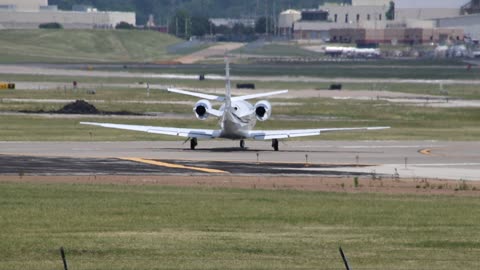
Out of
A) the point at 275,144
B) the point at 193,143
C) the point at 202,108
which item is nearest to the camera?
the point at 202,108

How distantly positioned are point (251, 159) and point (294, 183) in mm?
10932

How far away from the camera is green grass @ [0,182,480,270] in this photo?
2811 cm

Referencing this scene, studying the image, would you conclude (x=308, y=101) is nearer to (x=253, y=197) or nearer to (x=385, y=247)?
(x=253, y=197)

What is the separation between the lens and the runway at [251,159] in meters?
51.2

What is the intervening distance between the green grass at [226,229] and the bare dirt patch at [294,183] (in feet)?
5.65

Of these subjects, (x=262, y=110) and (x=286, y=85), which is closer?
(x=262, y=110)

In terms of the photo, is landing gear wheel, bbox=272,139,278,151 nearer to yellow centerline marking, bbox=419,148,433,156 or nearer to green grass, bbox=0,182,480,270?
yellow centerline marking, bbox=419,148,433,156

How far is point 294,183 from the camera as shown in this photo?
46875 millimetres

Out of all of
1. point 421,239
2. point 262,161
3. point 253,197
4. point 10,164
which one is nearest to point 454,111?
point 262,161

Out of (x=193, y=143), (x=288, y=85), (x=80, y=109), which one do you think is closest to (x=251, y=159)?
(x=193, y=143)

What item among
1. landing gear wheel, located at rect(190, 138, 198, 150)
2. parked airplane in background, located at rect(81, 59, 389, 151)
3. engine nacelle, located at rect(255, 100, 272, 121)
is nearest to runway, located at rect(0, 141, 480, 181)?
landing gear wheel, located at rect(190, 138, 198, 150)

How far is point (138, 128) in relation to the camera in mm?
63906

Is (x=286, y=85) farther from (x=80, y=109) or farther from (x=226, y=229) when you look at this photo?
(x=226, y=229)

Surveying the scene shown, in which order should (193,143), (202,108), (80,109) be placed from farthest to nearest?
(80,109), (193,143), (202,108)
